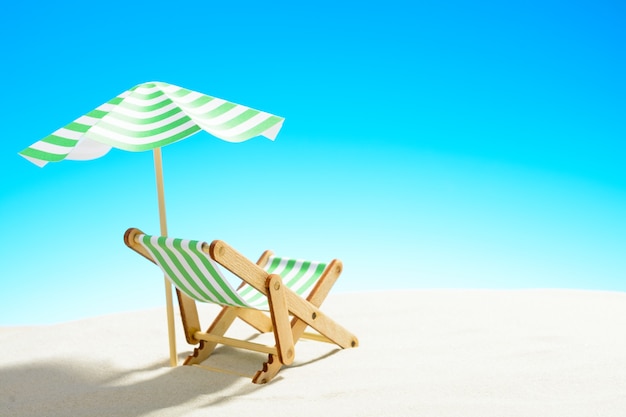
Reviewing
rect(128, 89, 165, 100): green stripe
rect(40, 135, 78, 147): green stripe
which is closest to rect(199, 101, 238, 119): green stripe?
rect(128, 89, 165, 100): green stripe

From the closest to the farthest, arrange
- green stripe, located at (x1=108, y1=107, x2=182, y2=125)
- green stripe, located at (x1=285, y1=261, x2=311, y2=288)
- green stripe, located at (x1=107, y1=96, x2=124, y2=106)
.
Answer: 1. green stripe, located at (x1=108, y1=107, x2=182, y2=125)
2. green stripe, located at (x1=107, y1=96, x2=124, y2=106)
3. green stripe, located at (x1=285, y1=261, x2=311, y2=288)

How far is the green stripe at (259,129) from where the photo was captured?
11.9ft

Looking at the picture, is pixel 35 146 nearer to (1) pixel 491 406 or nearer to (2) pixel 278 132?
(2) pixel 278 132

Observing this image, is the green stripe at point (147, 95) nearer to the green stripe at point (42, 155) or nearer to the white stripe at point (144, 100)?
the white stripe at point (144, 100)

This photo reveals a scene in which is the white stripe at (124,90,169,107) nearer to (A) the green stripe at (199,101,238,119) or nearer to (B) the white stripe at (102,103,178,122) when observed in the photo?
(B) the white stripe at (102,103,178,122)

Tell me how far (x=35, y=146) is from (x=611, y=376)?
3.30 m

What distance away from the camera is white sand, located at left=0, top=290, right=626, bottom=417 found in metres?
3.34

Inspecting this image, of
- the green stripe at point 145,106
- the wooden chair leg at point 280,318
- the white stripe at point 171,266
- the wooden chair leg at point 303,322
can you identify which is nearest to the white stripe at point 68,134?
the green stripe at point 145,106

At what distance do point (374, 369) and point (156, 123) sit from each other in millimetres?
1851

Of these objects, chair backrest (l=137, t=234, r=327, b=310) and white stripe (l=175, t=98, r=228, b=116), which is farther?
white stripe (l=175, t=98, r=228, b=116)

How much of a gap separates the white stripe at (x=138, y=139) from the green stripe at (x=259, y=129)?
0.83 ft

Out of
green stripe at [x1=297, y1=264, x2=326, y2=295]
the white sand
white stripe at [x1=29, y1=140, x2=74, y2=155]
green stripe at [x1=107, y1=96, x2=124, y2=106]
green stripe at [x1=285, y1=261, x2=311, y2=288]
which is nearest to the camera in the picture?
the white sand

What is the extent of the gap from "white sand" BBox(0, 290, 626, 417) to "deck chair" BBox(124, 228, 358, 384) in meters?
0.16

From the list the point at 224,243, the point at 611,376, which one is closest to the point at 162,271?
the point at 224,243
